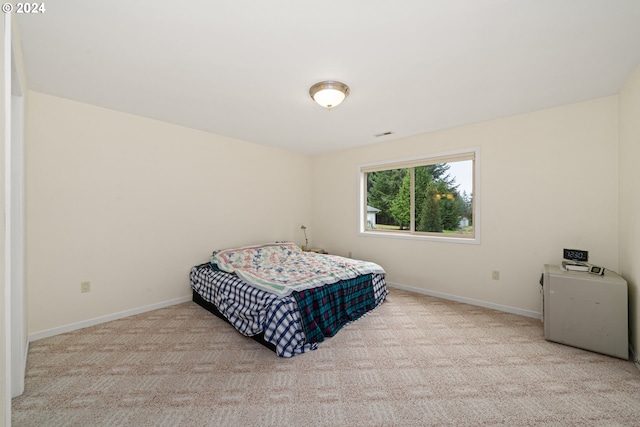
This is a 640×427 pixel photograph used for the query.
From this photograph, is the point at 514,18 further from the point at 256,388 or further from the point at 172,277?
the point at 172,277

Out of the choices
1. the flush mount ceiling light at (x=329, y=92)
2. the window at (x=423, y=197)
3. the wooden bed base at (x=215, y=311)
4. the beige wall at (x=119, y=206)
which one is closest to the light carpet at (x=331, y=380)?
the wooden bed base at (x=215, y=311)

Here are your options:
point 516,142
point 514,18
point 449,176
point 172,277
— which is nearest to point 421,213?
point 449,176

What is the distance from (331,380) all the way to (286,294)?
2.53 ft

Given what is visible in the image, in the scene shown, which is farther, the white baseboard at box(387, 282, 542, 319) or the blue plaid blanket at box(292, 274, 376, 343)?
the white baseboard at box(387, 282, 542, 319)

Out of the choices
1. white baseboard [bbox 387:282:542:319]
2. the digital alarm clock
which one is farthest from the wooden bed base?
the digital alarm clock

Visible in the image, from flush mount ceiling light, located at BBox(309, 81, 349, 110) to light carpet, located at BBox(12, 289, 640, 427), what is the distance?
88.6 inches

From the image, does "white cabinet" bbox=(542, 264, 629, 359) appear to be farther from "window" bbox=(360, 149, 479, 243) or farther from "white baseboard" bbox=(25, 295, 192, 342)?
"white baseboard" bbox=(25, 295, 192, 342)

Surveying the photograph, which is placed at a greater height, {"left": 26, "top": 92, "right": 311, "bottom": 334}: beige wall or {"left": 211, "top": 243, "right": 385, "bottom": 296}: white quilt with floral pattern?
{"left": 26, "top": 92, "right": 311, "bottom": 334}: beige wall

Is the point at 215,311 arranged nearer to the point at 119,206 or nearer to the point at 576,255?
the point at 119,206

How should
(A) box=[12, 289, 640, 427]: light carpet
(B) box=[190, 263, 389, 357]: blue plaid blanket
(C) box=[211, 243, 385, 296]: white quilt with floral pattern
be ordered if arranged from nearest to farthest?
(A) box=[12, 289, 640, 427]: light carpet → (B) box=[190, 263, 389, 357]: blue plaid blanket → (C) box=[211, 243, 385, 296]: white quilt with floral pattern

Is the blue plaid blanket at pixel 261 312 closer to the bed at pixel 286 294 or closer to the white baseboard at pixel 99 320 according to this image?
the bed at pixel 286 294

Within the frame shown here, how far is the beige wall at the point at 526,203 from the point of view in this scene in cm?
266

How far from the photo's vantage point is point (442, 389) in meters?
1.86

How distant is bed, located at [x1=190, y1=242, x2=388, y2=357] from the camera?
2322 millimetres
